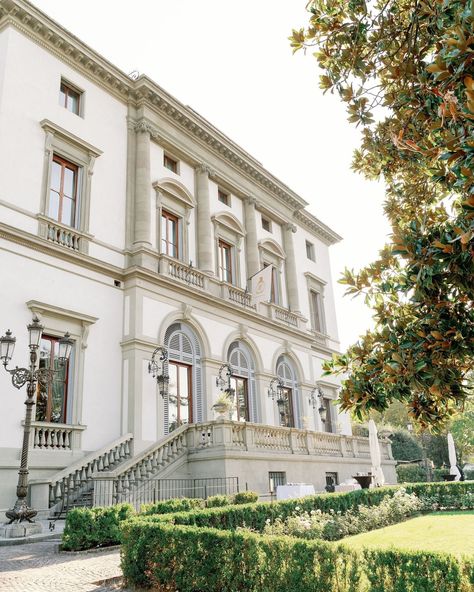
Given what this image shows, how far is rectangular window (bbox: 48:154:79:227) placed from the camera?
18391 mm

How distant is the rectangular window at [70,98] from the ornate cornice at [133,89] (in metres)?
0.87

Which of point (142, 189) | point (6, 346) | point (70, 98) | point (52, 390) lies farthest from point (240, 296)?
point (6, 346)

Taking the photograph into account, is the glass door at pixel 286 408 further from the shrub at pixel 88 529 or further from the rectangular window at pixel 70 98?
the rectangular window at pixel 70 98

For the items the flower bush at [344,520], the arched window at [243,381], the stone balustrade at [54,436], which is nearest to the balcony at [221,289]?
the arched window at [243,381]

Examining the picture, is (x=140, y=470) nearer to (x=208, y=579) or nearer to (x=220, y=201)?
(x=208, y=579)

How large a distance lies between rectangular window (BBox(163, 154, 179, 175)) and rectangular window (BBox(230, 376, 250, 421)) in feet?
32.1

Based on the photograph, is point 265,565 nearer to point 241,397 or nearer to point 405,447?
point 241,397

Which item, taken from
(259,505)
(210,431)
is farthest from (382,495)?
(259,505)

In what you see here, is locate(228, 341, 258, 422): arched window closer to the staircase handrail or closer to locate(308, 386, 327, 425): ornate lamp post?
locate(308, 386, 327, 425): ornate lamp post

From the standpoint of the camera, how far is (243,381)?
24047mm

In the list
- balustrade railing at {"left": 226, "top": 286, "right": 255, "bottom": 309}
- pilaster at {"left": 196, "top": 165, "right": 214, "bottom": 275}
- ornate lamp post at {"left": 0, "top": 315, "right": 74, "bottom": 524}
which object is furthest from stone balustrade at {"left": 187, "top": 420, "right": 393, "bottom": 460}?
pilaster at {"left": 196, "top": 165, "right": 214, "bottom": 275}

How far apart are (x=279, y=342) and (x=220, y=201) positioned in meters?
7.78

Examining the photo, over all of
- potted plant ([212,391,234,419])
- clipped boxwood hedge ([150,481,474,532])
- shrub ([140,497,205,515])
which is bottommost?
clipped boxwood hedge ([150,481,474,532])

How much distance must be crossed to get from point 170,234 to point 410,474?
77.6 feet
